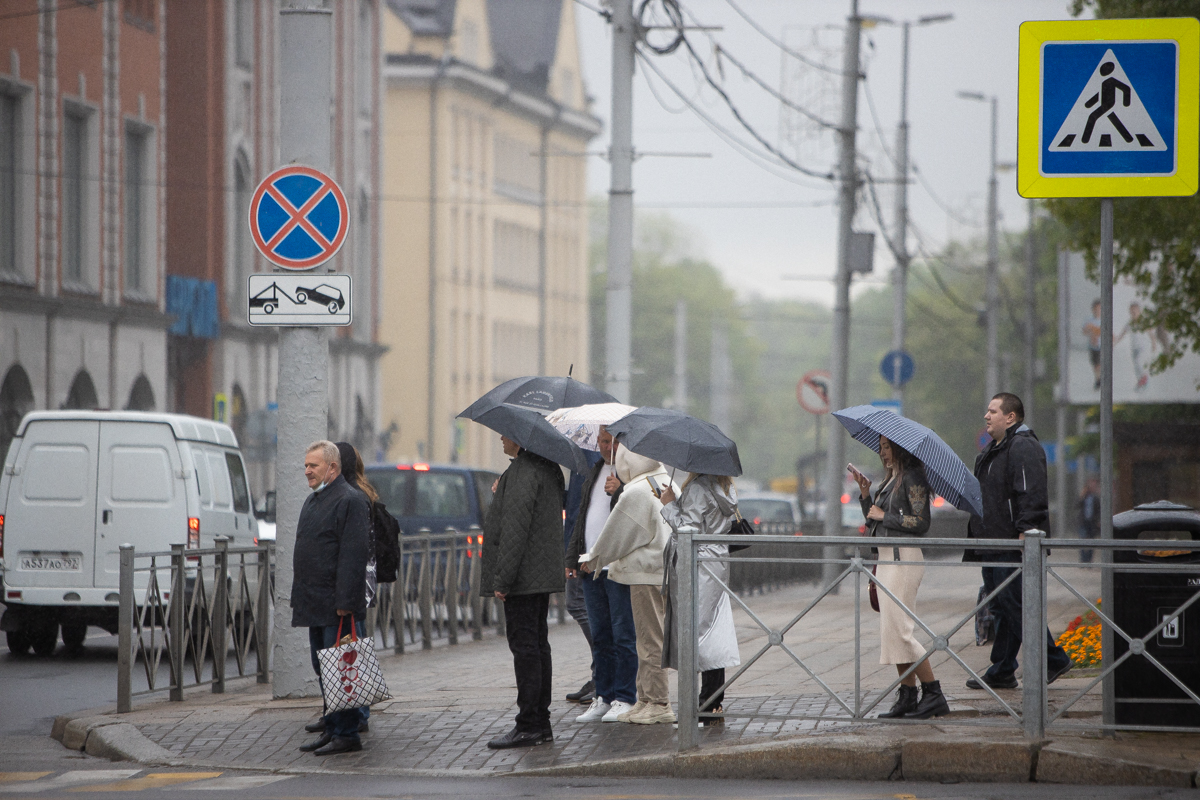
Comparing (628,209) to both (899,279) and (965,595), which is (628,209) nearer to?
(965,595)

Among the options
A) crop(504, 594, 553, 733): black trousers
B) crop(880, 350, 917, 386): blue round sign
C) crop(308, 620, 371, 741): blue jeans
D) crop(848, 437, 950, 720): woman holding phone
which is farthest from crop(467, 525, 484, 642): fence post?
crop(880, 350, 917, 386): blue round sign

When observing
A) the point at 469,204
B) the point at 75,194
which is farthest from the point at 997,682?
the point at 469,204

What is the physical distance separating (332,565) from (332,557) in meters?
0.04

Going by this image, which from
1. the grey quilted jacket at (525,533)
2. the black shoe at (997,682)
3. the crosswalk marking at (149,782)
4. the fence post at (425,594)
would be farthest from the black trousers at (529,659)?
the fence post at (425,594)

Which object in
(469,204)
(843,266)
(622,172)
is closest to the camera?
(622,172)

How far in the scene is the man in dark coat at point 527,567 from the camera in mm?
9422

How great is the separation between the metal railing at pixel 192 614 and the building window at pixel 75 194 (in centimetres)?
2535

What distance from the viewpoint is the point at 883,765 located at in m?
8.58

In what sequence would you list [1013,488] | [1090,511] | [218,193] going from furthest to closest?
[218,193] → [1090,511] → [1013,488]

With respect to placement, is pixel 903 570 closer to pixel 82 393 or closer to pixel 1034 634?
pixel 1034 634

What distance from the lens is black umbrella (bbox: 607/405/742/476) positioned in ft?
31.9

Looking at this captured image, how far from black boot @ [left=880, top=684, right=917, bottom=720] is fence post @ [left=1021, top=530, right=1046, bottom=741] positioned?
808mm

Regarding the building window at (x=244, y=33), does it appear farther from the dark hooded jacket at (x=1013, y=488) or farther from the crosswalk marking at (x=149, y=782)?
the crosswalk marking at (x=149, y=782)

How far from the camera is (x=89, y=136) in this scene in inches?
1478
